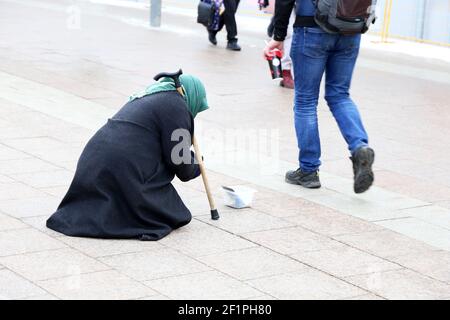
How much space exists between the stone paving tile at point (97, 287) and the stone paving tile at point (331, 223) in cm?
144

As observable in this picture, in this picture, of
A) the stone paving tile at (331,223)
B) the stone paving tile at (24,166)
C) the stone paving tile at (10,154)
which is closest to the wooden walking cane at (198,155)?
the stone paving tile at (331,223)

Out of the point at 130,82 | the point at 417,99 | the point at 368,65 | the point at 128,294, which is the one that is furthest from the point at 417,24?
the point at 128,294

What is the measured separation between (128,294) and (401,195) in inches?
105

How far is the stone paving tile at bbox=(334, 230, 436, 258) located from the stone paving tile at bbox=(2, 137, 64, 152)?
9.03 feet

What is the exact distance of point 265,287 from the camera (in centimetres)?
474

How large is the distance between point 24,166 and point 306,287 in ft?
9.18

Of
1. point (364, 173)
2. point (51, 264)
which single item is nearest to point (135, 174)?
point (51, 264)

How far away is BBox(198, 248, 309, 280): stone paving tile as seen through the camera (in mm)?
4953

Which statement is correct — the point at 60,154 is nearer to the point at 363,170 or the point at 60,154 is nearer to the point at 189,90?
the point at 189,90

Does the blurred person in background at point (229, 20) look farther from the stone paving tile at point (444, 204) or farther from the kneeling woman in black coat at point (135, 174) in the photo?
the kneeling woman in black coat at point (135, 174)

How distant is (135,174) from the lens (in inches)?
214

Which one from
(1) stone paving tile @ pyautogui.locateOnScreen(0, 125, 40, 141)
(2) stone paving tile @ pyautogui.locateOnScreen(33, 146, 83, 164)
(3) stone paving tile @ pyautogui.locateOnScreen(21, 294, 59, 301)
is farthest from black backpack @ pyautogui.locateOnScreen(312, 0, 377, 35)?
(3) stone paving tile @ pyautogui.locateOnScreen(21, 294, 59, 301)

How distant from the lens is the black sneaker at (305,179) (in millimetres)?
6707

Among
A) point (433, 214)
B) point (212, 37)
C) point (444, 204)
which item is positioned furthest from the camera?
point (212, 37)
